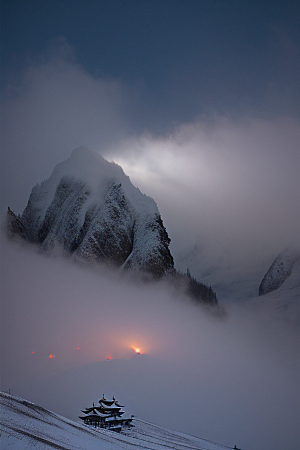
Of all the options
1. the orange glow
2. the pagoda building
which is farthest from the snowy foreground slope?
the orange glow

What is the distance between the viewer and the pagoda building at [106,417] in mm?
83438

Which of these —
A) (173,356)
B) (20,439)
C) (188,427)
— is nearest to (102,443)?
(20,439)

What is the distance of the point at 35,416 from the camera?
193ft

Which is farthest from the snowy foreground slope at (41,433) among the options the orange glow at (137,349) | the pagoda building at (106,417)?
the orange glow at (137,349)

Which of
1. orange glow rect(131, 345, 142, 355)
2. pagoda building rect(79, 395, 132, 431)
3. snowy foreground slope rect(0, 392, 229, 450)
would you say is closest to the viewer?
snowy foreground slope rect(0, 392, 229, 450)

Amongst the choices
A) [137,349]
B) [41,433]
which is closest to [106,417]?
[41,433]

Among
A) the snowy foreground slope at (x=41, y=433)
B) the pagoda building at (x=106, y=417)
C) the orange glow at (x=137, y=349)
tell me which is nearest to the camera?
the snowy foreground slope at (x=41, y=433)

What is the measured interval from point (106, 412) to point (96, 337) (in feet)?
282

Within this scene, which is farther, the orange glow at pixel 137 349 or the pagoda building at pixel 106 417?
the orange glow at pixel 137 349

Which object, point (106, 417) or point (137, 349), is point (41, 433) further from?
point (137, 349)

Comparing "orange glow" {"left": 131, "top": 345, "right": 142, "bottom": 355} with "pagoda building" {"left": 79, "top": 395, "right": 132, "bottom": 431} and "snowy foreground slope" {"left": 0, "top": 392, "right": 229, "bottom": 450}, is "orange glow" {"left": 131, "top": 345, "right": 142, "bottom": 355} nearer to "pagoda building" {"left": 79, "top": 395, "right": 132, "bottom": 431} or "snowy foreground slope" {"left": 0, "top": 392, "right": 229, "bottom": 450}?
"pagoda building" {"left": 79, "top": 395, "right": 132, "bottom": 431}

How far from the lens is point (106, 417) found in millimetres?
84125

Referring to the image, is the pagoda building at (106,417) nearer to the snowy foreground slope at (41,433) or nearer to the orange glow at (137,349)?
the snowy foreground slope at (41,433)

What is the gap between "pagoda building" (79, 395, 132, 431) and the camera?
83.4 m
